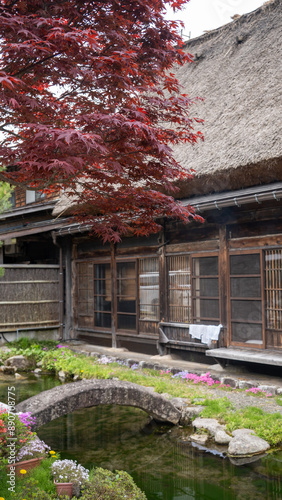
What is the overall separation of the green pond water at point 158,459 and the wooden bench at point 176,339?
264 centimetres

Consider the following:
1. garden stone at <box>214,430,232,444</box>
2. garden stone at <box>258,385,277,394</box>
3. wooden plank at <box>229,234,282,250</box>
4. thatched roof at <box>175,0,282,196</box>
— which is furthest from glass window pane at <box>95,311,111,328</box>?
garden stone at <box>214,430,232,444</box>

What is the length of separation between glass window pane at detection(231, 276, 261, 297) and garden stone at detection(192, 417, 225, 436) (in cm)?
306

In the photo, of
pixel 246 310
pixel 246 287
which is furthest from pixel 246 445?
pixel 246 287

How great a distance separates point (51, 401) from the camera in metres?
5.20

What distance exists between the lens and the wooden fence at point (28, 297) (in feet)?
40.6

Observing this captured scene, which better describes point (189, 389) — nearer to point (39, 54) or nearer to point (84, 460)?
point (84, 460)

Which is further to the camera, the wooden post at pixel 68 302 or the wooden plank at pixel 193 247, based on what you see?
the wooden post at pixel 68 302

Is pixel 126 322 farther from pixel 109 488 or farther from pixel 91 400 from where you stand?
pixel 109 488

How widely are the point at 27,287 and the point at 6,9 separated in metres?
9.01

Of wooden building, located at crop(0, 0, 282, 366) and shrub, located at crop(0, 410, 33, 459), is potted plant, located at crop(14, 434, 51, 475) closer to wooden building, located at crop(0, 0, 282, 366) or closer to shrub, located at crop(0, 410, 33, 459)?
shrub, located at crop(0, 410, 33, 459)

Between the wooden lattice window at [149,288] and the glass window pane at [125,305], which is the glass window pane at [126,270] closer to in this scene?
the wooden lattice window at [149,288]

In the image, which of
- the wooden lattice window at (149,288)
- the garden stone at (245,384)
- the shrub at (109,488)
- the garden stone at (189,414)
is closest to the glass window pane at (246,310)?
the garden stone at (245,384)

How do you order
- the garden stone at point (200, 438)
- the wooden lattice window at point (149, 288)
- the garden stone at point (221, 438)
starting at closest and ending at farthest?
the garden stone at point (221, 438), the garden stone at point (200, 438), the wooden lattice window at point (149, 288)

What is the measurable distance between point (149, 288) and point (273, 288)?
359 cm
